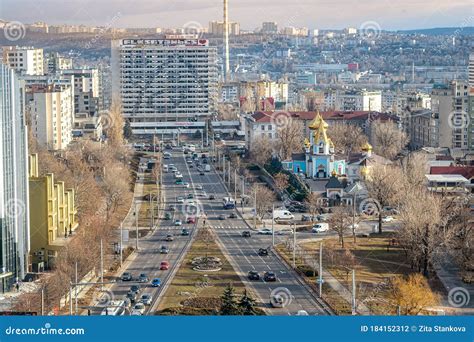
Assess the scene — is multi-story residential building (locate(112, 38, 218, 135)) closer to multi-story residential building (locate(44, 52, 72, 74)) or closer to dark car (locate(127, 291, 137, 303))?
multi-story residential building (locate(44, 52, 72, 74))

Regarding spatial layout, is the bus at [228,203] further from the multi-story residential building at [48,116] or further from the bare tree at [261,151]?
the multi-story residential building at [48,116]

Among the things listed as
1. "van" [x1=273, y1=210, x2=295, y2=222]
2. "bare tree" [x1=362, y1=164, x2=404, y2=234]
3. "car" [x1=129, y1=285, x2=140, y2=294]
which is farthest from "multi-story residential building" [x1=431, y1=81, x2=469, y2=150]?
"car" [x1=129, y1=285, x2=140, y2=294]

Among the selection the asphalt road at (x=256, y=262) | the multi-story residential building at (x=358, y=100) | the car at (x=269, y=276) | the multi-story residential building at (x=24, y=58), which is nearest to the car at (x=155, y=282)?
the asphalt road at (x=256, y=262)

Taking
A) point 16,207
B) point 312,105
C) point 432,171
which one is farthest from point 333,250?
point 312,105

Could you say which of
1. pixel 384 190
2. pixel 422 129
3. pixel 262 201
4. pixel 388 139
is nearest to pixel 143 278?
pixel 262 201

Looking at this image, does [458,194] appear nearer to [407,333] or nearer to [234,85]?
[407,333]
